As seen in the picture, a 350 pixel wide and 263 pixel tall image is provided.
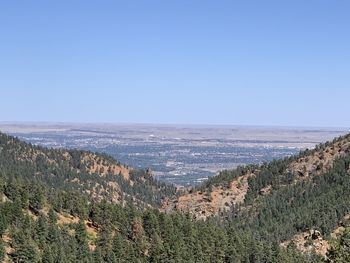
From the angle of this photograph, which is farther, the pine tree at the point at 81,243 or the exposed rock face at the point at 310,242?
the exposed rock face at the point at 310,242

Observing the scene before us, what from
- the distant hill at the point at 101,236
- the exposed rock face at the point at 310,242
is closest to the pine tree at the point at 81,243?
the distant hill at the point at 101,236

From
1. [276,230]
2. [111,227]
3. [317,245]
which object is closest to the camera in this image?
[111,227]

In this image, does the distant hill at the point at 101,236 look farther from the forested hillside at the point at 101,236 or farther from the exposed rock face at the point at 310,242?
the exposed rock face at the point at 310,242

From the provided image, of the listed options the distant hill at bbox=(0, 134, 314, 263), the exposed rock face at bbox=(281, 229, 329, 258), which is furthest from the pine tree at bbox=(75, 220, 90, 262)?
the exposed rock face at bbox=(281, 229, 329, 258)

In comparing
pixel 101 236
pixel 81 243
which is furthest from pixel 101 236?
pixel 81 243

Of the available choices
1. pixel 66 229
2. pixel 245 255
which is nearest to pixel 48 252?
pixel 66 229

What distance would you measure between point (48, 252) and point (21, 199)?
26.3 m

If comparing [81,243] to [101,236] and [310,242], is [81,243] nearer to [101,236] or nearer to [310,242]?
[101,236]

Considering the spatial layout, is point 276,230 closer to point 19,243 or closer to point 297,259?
point 297,259

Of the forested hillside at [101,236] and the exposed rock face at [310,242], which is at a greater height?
the forested hillside at [101,236]

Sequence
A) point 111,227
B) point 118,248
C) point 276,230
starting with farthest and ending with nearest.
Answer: point 276,230 < point 111,227 < point 118,248

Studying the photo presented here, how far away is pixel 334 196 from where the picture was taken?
194000mm

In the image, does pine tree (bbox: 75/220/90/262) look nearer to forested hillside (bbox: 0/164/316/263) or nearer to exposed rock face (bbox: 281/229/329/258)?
forested hillside (bbox: 0/164/316/263)

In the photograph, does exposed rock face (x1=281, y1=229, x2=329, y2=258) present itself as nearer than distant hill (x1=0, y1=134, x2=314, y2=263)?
No
